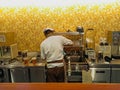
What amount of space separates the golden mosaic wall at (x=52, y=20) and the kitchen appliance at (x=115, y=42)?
308mm

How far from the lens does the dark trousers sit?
3258 mm

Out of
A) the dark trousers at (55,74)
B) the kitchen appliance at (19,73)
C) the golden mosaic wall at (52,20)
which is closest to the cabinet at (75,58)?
the dark trousers at (55,74)

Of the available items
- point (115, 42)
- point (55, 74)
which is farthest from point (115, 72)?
point (55, 74)

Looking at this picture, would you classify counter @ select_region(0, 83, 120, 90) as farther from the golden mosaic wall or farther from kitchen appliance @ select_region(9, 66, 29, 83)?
the golden mosaic wall

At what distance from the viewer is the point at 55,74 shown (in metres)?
3.27

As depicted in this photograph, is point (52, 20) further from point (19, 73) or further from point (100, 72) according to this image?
point (100, 72)

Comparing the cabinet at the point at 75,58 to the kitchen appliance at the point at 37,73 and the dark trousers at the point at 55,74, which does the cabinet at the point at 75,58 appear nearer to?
the dark trousers at the point at 55,74

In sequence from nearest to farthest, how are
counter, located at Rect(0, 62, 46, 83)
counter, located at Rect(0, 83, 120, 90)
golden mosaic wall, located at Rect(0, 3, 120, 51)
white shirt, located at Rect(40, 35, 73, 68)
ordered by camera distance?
1. counter, located at Rect(0, 83, 120, 90)
2. white shirt, located at Rect(40, 35, 73, 68)
3. counter, located at Rect(0, 62, 46, 83)
4. golden mosaic wall, located at Rect(0, 3, 120, 51)

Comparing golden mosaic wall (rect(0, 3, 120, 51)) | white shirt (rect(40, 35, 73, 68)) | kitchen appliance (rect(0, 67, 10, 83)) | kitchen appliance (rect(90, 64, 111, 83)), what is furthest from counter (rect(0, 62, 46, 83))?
kitchen appliance (rect(90, 64, 111, 83))

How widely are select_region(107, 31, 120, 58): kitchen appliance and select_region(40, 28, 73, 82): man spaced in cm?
102

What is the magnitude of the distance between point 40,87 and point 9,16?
3.59m

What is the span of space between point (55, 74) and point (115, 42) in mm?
1459

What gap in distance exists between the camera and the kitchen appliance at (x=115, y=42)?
3.69 m

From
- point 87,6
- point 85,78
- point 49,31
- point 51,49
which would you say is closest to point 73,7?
point 87,6
